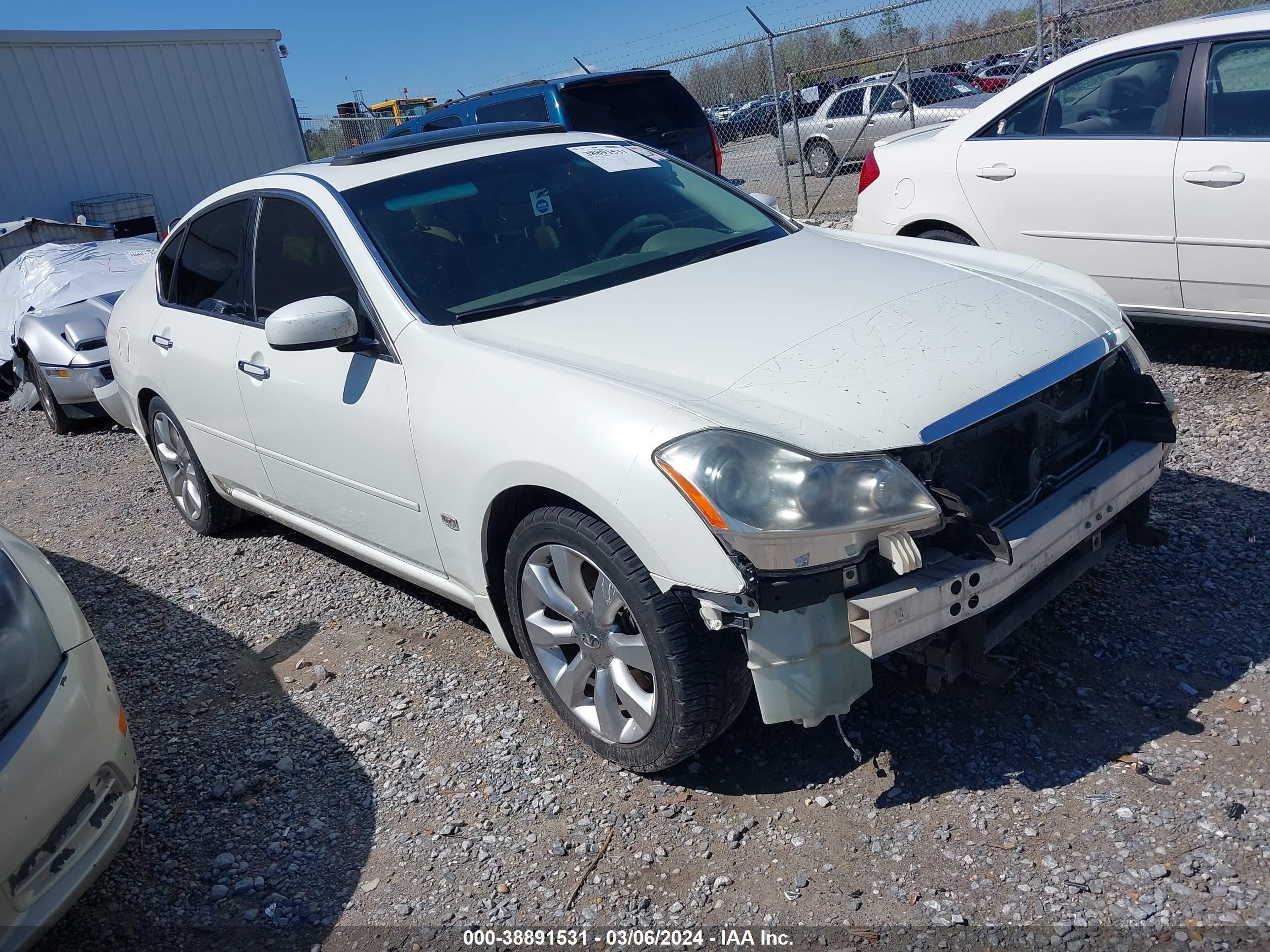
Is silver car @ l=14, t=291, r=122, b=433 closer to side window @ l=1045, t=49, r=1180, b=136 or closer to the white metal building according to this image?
side window @ l=1045, t=49, r=1180, b=136

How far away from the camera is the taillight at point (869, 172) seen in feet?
19.9

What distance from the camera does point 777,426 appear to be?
244 cm

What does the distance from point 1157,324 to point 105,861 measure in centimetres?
562

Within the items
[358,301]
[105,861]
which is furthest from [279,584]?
[105,861]

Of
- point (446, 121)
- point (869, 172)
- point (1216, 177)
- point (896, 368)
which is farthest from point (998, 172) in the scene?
point (446, 121)

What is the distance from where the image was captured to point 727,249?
370cm

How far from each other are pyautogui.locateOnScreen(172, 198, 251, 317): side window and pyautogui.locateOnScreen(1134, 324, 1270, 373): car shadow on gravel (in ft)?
14.4

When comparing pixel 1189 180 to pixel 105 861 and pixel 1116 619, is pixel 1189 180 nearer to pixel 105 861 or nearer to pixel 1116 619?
pixel 1116 619

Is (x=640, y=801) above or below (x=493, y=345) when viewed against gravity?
below

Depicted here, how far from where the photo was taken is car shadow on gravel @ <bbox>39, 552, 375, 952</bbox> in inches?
105

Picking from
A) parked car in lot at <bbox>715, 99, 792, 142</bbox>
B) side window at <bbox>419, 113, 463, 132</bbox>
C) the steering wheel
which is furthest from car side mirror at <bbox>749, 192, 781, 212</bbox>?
parked car in lot at <bbox>715, 99, 792, 142</bbox>

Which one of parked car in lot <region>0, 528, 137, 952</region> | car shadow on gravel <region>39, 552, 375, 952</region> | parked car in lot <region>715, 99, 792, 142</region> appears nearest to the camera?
parked car in lot <region>0, 528, 137, 952</region>

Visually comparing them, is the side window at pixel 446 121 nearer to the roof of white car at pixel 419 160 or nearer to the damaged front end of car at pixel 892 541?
Answer: the roof of white car at pixel 419 160

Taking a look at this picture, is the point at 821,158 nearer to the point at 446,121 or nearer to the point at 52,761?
the point at 446,121
